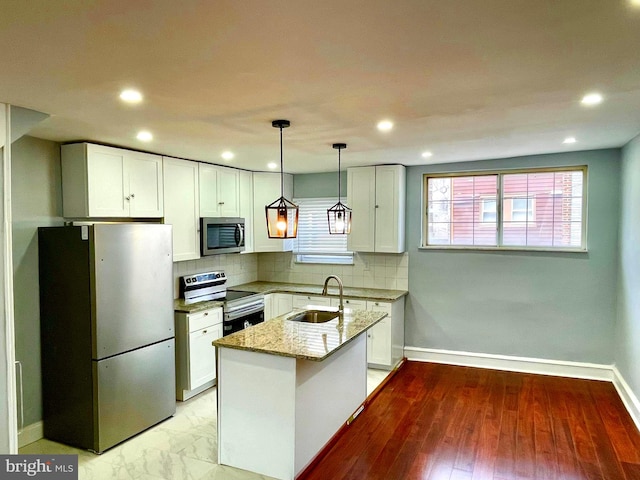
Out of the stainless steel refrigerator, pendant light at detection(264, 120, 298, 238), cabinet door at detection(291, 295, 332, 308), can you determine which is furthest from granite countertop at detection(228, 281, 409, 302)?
pendant light at detection(264, 120, 298, 238)

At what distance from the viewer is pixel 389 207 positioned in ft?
16.6

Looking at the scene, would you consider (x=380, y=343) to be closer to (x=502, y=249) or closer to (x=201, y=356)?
(x=502, y=249)

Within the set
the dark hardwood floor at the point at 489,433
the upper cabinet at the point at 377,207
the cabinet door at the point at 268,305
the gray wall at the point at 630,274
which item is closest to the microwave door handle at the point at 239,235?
the cabinet door at the point at 268,305

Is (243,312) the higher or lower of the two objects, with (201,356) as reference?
higher

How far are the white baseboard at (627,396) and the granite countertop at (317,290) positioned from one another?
2.30 meters

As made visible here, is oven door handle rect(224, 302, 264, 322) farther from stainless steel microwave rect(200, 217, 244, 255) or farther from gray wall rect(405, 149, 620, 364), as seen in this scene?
gray wall rect(405, 149, 620, 364)

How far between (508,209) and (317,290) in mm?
2517

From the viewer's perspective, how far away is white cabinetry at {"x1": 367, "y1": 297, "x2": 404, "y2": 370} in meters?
4.75

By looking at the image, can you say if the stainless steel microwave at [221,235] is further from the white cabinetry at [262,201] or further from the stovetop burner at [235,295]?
the stovetop burner at [235,295]

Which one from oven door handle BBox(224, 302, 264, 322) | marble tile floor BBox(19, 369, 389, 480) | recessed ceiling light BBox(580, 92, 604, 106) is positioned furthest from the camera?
oven door handle BBox(224, 302, 264, 322)

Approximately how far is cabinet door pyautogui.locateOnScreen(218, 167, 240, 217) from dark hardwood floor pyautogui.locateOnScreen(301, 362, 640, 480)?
2.72 meters

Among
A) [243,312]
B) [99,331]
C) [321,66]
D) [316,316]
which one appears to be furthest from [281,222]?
[243,312]

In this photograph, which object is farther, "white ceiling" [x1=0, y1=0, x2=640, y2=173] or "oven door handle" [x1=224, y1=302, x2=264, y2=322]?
"oven door handle" [x1=224, y1=302, x2=264, y2=322]

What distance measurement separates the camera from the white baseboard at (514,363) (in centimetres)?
449
